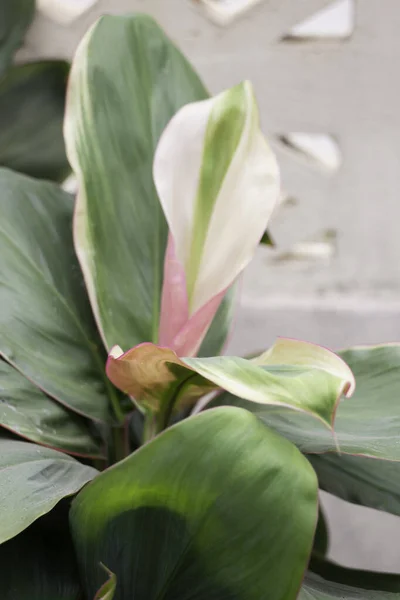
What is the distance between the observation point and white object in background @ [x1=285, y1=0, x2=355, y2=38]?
0.77 meters

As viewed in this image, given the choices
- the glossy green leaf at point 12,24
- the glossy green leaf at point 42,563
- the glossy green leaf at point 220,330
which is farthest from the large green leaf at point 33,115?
the glossy green leaf at point 42,563

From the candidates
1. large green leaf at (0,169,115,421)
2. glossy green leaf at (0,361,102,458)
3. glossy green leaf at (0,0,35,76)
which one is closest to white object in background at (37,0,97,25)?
glossy green leaf at (0,0,35,76)

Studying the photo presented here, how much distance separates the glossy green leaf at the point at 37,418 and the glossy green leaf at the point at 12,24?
0.40 meters

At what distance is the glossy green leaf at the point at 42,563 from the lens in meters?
0.35

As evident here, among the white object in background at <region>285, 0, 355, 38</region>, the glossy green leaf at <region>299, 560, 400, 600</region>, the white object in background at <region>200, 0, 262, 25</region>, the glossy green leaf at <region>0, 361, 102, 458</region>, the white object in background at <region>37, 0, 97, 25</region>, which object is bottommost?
the glossy green leaf at <region>299, 560, 400, 600</region>

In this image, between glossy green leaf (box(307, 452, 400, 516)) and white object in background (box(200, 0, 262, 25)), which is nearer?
glossy green leaf (box(307, 452, 400, 516))

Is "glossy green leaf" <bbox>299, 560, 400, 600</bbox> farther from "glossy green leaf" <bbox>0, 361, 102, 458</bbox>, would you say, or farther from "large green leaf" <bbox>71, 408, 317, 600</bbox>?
"glossy green leaf" <bbox>0, 361, 102, 458</bbox>

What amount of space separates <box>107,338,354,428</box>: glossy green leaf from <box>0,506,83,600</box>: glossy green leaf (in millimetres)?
100

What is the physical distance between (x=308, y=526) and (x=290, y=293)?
1.96ft

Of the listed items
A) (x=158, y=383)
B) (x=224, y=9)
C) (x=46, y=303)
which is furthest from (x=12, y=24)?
(x=158, y=383)

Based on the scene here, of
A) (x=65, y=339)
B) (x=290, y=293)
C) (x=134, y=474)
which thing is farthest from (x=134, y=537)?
(x=290, y=293)

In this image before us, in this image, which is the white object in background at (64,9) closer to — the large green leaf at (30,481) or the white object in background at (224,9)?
the white object in background at (224,9)

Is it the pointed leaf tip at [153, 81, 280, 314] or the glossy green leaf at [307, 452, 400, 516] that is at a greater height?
the pointed leaf tip at [153, 81, 280, 314]

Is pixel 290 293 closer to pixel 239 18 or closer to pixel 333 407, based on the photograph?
pixel 239 18
